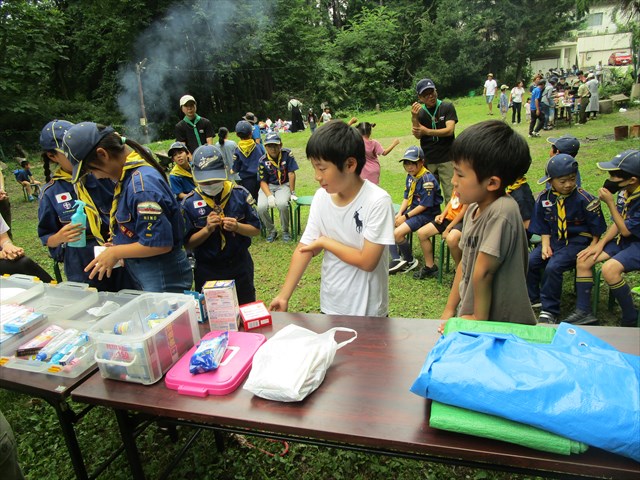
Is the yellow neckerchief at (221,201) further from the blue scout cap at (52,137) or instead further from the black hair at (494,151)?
the black hair at (494,151)

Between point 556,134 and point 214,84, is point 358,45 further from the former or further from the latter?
point 556,134

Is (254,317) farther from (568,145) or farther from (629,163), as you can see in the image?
(568,145)

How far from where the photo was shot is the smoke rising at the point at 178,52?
874 inches

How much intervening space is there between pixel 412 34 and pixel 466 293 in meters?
34.5

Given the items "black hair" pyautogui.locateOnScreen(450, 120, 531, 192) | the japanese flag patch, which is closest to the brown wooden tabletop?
"black hair" pyautogui.locateOnScreen(450, 120, 531, 192)

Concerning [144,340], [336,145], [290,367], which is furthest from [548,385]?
→ [144,340]

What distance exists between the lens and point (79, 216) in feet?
8.65

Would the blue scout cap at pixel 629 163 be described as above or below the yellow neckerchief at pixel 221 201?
below

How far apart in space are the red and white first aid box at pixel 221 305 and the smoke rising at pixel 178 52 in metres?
21.9

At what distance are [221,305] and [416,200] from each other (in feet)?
11.7

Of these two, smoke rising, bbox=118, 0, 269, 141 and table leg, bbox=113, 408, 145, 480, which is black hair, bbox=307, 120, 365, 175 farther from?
smoke rising, bbox=118, 0, 269, 141

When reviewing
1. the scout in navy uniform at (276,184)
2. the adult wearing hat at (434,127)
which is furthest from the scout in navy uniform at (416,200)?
the scout in navy uniform at (276,184)

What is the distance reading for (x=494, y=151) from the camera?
5.47 ft

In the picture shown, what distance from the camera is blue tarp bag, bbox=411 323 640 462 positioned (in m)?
1.01
